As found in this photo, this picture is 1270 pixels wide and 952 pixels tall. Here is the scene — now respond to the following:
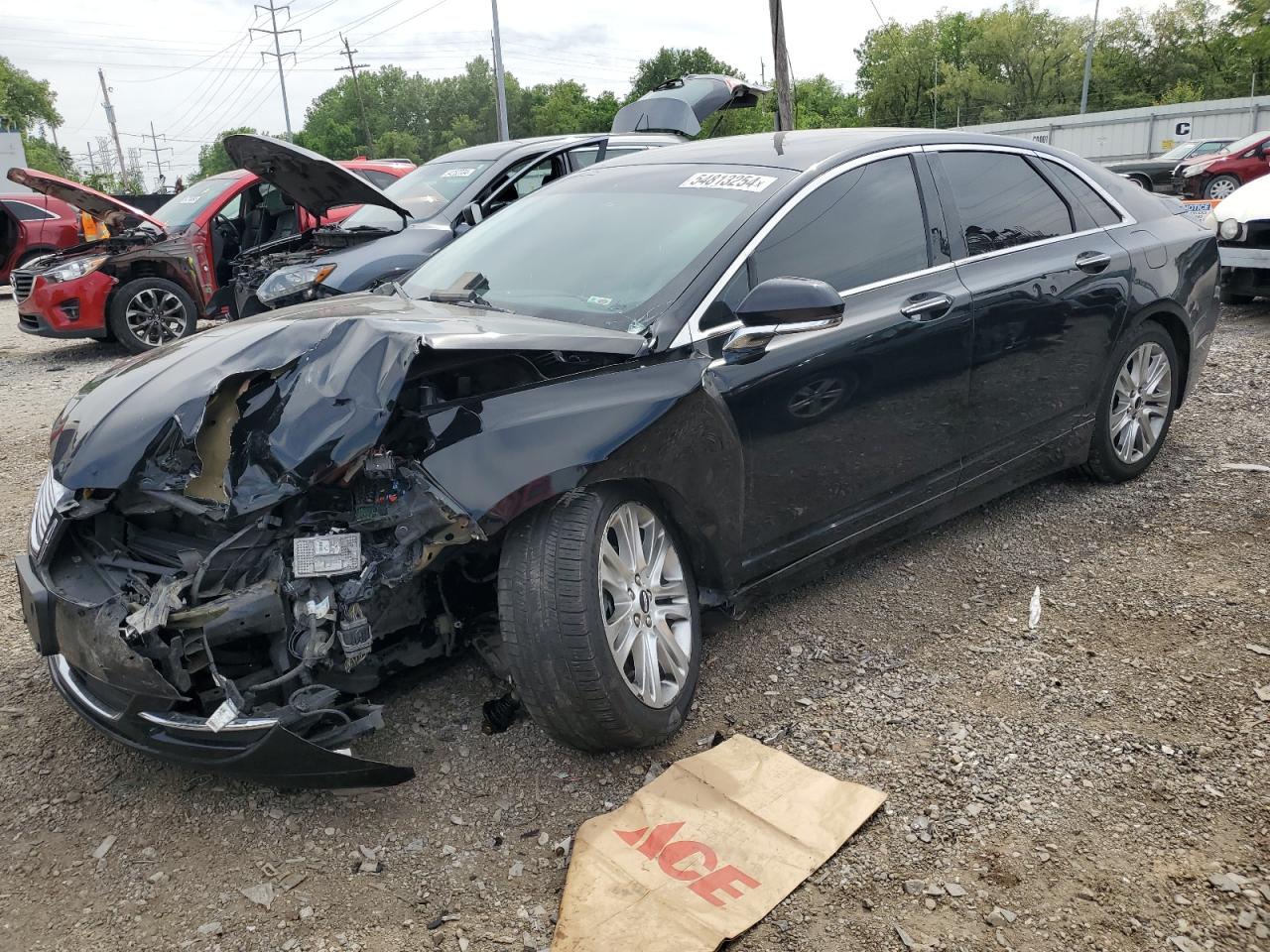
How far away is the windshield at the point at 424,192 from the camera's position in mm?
7488

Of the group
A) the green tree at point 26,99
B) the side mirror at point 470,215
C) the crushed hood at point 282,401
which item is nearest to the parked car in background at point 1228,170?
the side mirror at point 470,215

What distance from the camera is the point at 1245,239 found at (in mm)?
8250

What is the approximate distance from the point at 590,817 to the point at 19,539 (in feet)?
11.7

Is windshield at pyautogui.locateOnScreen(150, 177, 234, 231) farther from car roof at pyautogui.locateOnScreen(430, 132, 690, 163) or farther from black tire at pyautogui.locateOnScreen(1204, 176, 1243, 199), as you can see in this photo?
black tire at pyautogui.locateOnScreen(1204, 176, 1243, 199)

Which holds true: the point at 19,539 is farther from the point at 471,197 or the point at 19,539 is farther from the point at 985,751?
the point at 985,751

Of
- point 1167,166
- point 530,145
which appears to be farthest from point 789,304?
point 1167,166

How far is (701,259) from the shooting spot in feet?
10.5

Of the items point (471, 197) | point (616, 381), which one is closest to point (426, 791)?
point (616, 381)

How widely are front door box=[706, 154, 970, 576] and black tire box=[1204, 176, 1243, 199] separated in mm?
18193

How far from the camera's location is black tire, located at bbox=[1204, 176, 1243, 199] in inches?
733

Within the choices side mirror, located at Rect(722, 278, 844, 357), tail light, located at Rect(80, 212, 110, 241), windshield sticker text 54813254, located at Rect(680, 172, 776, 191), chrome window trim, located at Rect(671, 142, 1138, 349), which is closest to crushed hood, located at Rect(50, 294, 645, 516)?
chrome window trim, located at Rect(671, 142, 1138, 349)

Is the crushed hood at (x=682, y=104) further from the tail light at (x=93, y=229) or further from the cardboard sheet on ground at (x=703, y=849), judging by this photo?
the cardboard sheet on ground at (x=703, y=849)

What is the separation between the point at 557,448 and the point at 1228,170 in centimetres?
2017

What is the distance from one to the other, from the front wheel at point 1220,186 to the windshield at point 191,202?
1704cm
